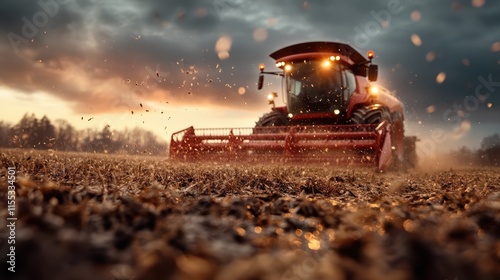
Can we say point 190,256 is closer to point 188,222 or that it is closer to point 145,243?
point 145,243

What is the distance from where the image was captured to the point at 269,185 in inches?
172

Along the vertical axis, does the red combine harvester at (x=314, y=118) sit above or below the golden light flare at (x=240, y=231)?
above

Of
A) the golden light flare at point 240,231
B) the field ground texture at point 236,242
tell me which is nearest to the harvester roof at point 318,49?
the field ground texture at point 236,242

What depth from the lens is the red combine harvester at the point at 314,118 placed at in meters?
9.77

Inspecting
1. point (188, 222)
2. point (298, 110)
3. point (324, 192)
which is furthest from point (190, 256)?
point (298, 110)

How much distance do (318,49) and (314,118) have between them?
2.09 m

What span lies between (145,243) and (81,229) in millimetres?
236

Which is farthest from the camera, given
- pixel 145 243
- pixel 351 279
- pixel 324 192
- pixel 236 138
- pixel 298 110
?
pixel 298 110

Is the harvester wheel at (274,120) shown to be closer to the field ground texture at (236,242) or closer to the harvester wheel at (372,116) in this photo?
the harvester wheel at (372,116)

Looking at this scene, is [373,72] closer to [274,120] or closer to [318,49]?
[318,49]

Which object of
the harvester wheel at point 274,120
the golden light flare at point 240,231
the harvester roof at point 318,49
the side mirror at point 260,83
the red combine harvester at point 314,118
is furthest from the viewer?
the harvester wheel at point 274,120

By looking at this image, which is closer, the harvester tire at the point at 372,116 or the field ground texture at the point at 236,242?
the field ground texture at the point at 236,242

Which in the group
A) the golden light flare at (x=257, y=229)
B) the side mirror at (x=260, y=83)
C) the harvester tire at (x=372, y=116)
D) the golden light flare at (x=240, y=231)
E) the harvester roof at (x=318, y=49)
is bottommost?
the golden light flare at (x=257, y=229)

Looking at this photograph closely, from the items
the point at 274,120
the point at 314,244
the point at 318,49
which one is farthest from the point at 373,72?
the point at 314,244
